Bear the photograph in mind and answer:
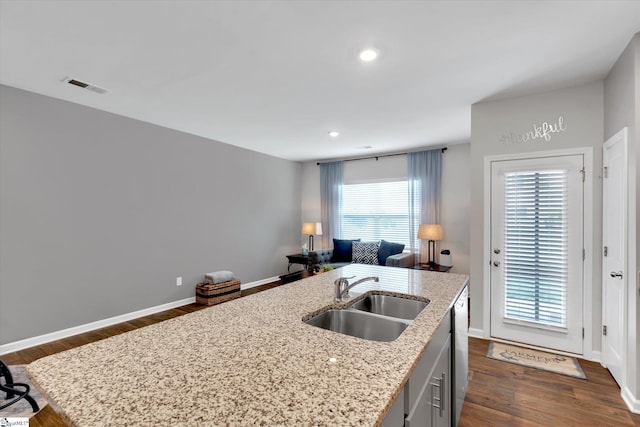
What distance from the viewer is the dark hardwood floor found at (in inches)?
79.3

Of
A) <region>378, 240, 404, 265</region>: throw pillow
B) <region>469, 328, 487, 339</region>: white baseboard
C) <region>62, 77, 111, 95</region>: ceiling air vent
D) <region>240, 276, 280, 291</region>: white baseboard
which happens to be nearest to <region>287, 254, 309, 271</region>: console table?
<region>240, 276, 280, 291</region>: white baseboard

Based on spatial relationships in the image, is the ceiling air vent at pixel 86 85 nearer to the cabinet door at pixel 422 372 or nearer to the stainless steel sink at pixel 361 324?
the stainless steel sink at pixel 361 324

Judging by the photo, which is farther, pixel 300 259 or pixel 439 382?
pixel 300 259

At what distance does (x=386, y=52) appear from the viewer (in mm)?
2305

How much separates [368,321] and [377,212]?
4.61 metres

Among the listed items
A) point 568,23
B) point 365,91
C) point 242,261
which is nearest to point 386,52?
point 365,91

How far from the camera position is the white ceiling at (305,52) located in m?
1.85

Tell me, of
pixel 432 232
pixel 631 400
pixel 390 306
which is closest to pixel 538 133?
pixel 432 232

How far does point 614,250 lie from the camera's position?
249 centimetres

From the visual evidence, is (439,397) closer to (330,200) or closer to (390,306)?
(390,306)

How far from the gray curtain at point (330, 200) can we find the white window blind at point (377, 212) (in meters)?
0.13

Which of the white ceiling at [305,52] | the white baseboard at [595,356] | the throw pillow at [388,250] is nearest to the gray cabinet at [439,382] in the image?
the white baseboard at [595,356]

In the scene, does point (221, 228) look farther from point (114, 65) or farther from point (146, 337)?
point (146, 337)

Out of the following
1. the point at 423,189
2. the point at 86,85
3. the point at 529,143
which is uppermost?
the point at 86,85
